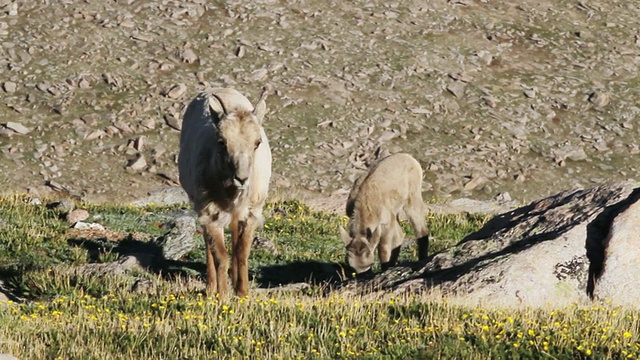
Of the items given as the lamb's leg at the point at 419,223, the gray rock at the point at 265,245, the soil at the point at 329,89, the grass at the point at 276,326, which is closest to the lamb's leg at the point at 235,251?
the grass at the point at 276,326

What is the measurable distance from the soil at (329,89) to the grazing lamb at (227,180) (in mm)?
19930

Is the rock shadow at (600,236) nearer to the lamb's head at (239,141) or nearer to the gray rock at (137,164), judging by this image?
the lamb's head at (239,141)

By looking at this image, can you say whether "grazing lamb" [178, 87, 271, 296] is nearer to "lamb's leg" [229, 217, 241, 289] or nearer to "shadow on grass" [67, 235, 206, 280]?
"lamb's leg" [229, 217, 241, 289]

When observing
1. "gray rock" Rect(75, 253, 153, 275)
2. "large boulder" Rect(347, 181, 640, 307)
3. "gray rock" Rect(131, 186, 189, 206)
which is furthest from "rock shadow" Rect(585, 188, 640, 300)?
"gray rock" Rect(131, 186, 189, 206)

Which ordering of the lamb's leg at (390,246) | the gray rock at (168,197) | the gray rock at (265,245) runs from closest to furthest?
the lamb's leg at (390,246) → the gray rock at (265,245) → the gray rock at (168,197)

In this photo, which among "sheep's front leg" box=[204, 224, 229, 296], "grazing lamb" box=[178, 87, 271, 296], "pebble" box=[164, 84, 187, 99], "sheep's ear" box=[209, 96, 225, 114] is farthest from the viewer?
"pebble" box=[164, 84, 187, 99]

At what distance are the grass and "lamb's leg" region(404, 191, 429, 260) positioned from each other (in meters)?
5.05

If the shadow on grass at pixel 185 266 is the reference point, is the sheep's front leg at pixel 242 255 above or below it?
above

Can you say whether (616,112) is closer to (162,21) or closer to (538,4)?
(538,4)

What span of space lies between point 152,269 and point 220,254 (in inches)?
116

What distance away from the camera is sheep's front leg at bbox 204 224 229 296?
1311cm

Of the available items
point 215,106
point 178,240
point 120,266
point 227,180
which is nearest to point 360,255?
point 178,240

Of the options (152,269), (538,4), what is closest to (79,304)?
(152,269)

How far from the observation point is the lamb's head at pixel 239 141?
11742mm
